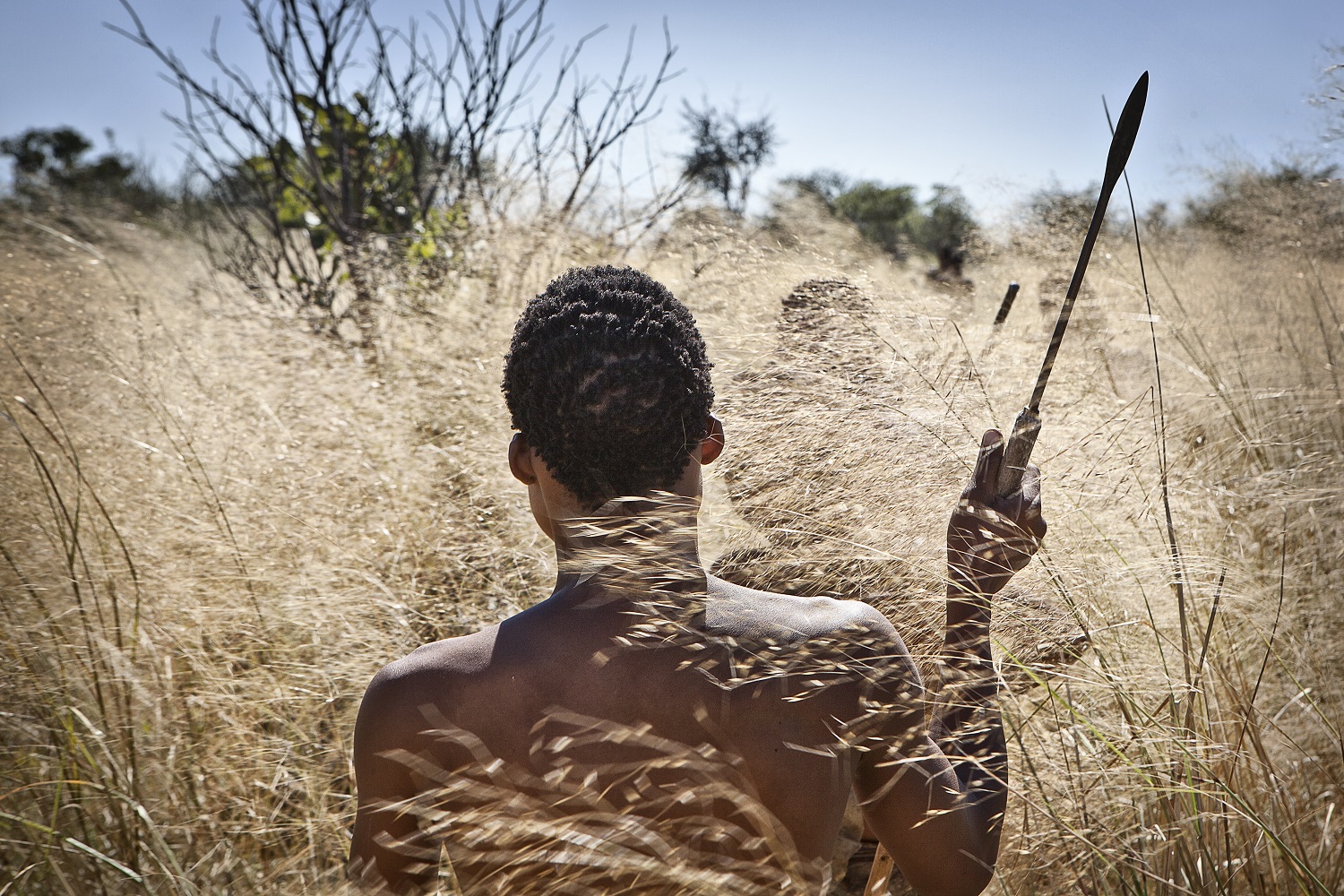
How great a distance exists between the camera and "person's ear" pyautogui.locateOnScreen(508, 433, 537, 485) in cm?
103

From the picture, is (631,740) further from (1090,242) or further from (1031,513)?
(1090,242)

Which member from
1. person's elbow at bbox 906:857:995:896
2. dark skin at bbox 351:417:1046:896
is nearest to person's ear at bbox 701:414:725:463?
dark skin at bbox 351:417:1046:896

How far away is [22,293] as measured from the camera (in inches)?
109

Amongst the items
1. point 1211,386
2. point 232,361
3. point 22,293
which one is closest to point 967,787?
point 1211,386

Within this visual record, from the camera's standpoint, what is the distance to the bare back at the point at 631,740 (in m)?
0.93

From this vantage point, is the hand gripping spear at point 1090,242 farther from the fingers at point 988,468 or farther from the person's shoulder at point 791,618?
the person's shoulder at point 791,618

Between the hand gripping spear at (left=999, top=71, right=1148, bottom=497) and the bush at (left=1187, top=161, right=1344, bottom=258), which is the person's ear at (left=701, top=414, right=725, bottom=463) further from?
the bush at (left=1187, top=161, right=1344, bottom=258)

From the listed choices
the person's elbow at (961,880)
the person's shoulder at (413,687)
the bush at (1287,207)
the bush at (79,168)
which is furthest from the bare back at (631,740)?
the bush at (79,168)

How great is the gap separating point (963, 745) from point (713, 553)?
79cm

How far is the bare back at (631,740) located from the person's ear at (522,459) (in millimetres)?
164

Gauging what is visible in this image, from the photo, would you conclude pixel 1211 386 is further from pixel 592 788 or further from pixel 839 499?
pixel 592 788

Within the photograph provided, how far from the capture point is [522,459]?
3.39 ft

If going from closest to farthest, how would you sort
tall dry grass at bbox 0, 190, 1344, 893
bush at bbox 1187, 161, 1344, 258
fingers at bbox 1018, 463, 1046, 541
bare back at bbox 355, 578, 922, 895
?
bare back at bbox 355, 578, 922, 895 < fingers at bbox 1018, 463, 1046, 541 < tall dry grass at bbox 0, 190, 1344, 893 < bush at bbox 1187, 161, 1344, 258

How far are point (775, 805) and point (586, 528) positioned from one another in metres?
0.39
